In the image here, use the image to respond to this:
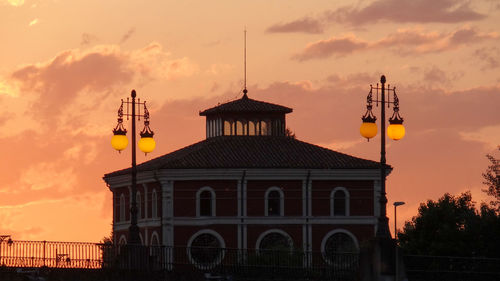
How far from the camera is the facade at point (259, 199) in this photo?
10738cm

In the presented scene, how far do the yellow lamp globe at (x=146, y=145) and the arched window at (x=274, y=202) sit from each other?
135 ft

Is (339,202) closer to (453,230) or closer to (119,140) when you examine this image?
(453,230)

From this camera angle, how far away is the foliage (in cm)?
9550


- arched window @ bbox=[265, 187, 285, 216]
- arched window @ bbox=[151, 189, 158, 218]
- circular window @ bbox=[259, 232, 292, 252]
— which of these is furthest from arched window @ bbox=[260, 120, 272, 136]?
arched window @ bbox=[151, 189, 158, 218]

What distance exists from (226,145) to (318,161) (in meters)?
6.44

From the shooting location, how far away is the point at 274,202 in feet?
358

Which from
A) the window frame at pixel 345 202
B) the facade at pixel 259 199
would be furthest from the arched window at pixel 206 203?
the window frame at pixel 345 202

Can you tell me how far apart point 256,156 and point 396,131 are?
49244 millimetres

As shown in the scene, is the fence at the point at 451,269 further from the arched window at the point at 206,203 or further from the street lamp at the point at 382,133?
the arched window at the point at 206,203

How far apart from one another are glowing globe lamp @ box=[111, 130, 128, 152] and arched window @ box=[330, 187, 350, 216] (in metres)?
42.7

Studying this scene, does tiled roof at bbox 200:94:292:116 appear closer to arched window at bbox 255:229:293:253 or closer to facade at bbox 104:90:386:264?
facade at bbox 104:90:386:264

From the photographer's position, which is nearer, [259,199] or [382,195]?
[382,195]

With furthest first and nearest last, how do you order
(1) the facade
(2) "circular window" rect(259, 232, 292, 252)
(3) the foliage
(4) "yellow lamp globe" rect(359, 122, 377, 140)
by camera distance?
1. (2) "circular window" rect(259, 232, 292, 252)
2. (1) the facade
3. (3) the foliage
4. (4) "yellow lamp globe" rect(359, 122, 377, 140)

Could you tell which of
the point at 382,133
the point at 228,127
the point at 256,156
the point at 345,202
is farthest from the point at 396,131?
the point at 228,127
